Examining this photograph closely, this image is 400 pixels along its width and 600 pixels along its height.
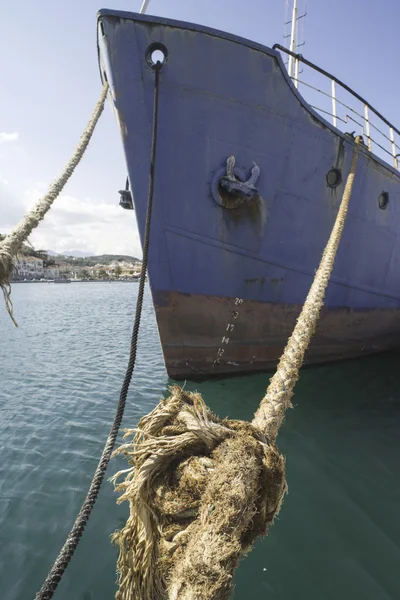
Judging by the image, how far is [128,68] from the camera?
4.60m

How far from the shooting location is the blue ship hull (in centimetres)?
471

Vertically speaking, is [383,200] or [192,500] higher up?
[383,200]

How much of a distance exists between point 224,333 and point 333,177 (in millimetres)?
Answer: 3283

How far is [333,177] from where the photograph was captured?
586 centimetres

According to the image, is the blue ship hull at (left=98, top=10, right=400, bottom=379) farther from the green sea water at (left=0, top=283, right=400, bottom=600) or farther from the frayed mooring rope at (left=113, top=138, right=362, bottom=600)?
the frayed mooring rope at (left=113, top=138, right=362, bottom=600)

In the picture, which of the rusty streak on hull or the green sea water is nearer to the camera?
the green sea water

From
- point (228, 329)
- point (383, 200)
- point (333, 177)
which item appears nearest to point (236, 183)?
point (333, 177)

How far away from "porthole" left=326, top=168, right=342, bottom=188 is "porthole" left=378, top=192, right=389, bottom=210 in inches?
53.3

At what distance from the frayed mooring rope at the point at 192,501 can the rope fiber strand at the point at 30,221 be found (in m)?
0.94

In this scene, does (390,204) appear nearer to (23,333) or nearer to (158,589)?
(158,589)

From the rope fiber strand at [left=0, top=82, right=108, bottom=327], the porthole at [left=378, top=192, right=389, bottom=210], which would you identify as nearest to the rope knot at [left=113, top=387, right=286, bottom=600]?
the rope fiber strand at [left=0, top=82, right=108, bottom=327]

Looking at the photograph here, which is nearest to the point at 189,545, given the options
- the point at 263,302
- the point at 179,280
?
the point at 179,280

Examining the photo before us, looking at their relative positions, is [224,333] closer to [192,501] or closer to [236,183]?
[236,183]

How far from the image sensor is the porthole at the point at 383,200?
6.68 m
